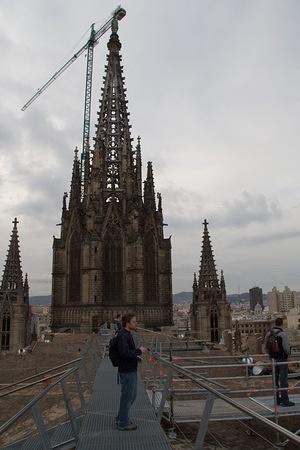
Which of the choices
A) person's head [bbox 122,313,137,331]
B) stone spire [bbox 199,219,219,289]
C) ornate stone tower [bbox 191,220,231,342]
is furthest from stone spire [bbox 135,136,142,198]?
person's head [bbox 122,313,137,331]

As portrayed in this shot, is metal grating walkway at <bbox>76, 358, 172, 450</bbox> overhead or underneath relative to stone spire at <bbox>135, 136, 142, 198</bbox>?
underneath

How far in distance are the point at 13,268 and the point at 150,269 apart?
15.2m

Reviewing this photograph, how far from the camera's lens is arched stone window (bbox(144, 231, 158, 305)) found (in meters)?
47.8

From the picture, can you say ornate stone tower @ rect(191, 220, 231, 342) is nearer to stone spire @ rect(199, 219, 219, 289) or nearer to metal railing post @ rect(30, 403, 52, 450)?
stone spire @ rect(199, 219, 219, 289)

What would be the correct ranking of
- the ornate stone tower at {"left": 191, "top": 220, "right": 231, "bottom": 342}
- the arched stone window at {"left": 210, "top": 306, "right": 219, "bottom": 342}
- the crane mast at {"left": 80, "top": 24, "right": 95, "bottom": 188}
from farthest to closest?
the crane mast at {"left": 80, "top": 24, "right": 95, "bottom": 188}, the ornate stone tower at {"left": 191, "top": 220, "right": 231, "bottom": 342}, the arched stone window at {"left": 210, "top": 306, "right": 219, "bottom": 342}

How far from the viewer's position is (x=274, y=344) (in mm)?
10562

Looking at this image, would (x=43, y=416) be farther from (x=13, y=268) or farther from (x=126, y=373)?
(x=13, y=268)

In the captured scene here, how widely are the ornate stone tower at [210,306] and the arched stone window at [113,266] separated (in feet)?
27.7

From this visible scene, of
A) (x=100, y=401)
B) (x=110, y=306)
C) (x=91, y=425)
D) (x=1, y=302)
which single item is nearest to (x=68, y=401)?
(x=91, y=425)

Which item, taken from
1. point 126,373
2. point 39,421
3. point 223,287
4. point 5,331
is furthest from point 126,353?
point 5,331

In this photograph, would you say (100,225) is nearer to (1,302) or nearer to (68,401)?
(1,302)

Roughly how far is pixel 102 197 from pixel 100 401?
40.3 m

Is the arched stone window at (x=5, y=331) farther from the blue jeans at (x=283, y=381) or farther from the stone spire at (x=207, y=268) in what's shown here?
the blue jeans at (x=283, y=381)

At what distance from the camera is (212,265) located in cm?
4994
